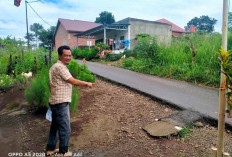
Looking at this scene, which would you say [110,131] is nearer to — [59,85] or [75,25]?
[59,85]

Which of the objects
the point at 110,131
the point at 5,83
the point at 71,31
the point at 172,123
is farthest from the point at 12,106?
the point at 71,31

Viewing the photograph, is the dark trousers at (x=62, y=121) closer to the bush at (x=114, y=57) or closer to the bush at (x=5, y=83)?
the bush at (x=5, y=83)

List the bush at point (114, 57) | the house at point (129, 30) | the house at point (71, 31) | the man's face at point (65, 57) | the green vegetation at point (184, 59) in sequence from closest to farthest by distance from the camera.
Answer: the man's face at point (65, 57) → the green vegetation at point (184, 59) → the bush at point (114, 57) → the house at point (129, 30) → the house at point (71, 31)

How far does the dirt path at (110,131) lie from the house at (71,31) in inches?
850

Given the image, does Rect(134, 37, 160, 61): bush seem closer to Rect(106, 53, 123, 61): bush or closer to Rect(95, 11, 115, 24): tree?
Rect(106, 53, 123, 61): bush

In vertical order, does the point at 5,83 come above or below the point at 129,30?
below

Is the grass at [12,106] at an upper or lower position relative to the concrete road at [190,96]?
lower

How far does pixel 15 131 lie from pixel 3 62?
16.3 feet

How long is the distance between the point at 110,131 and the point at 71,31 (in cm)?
2496

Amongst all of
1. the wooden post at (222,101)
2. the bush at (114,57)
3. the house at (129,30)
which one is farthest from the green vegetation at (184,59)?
the house at (129,30)

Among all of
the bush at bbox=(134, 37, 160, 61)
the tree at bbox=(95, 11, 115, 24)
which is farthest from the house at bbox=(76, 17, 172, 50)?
the tree at bbox=(95, 11, 115, 24)

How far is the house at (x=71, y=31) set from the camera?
2612 cm

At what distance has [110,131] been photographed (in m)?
3.13

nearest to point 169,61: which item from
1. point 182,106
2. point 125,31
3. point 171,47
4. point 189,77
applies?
point 171,47
